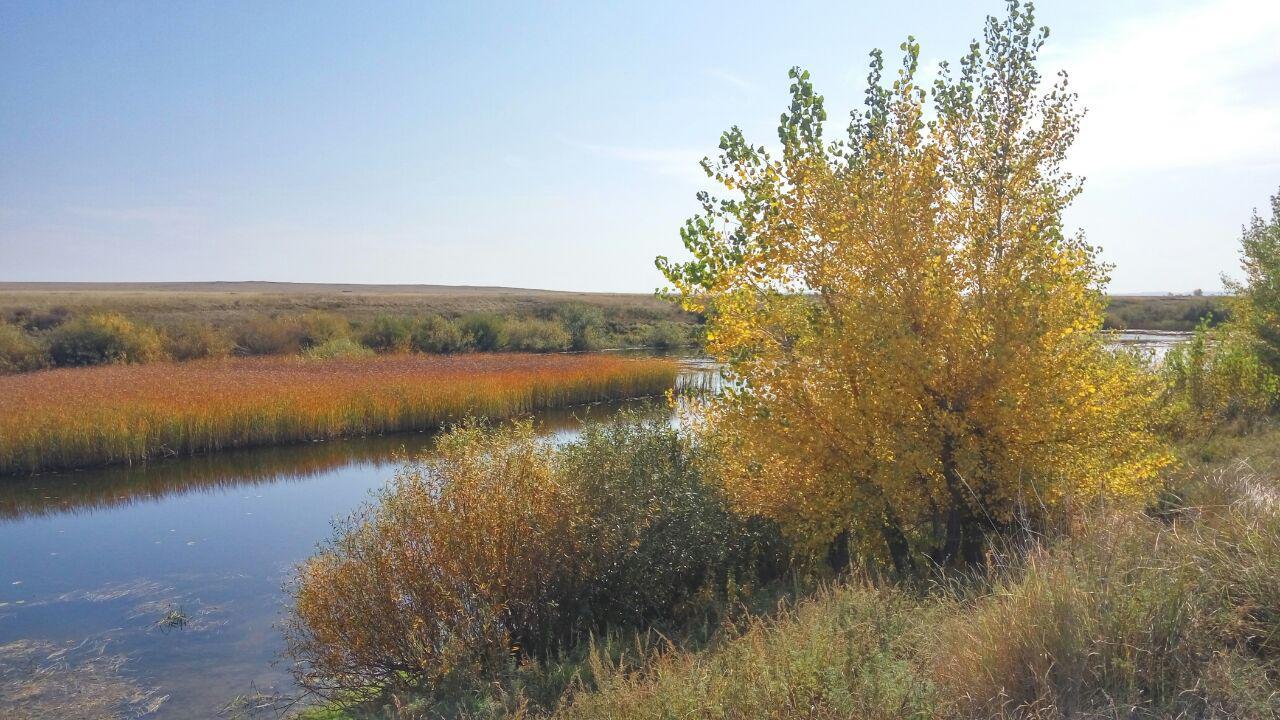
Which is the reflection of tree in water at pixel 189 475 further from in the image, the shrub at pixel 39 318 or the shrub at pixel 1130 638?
the shrub at pixel 39 318

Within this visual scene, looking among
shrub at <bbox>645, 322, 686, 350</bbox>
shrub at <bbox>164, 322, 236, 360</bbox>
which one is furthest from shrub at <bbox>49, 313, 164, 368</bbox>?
shrub at <bbox>645, 322, 686, 350</bbox>

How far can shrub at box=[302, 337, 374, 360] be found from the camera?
37.2 metres

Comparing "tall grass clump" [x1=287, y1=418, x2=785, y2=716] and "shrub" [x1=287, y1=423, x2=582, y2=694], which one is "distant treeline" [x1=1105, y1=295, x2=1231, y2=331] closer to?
"tall grass clump" [x1=287, y1=418, x2=785, y2=716]

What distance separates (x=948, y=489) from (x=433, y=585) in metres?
4.77

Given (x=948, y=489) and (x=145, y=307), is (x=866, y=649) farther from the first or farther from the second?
(x=145, y=307)

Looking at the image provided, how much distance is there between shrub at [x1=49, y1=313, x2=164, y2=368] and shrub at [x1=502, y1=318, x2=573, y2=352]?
17.9 meters

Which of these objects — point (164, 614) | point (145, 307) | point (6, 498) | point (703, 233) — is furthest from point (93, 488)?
point (145, 307)

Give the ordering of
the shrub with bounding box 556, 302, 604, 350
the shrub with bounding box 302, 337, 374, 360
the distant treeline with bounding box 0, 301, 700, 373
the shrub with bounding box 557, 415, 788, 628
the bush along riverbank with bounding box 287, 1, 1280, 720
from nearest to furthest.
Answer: the bush along riverbank with bounding box 287, 1, 1280, 720 < the shrub with bounding box 557, 415, 788, 628 < the distant treeline with bounding box 0, 301, 700, 373 < the shrub with bounding box 302, 337, 374, 360 < the shrub with bounding box 556, 302, 604, 350

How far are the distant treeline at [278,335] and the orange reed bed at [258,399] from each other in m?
5.38

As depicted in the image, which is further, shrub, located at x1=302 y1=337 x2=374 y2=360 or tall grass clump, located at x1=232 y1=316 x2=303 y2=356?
tall grass clump, located at x1=232 y1=316 x2=303 y2=356

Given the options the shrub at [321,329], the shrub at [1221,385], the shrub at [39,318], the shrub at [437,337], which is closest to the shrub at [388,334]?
the shrub at [437,337]

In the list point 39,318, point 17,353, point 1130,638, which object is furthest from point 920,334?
point 39,318

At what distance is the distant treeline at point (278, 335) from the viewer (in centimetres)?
3500

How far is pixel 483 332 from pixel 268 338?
38.0ft
